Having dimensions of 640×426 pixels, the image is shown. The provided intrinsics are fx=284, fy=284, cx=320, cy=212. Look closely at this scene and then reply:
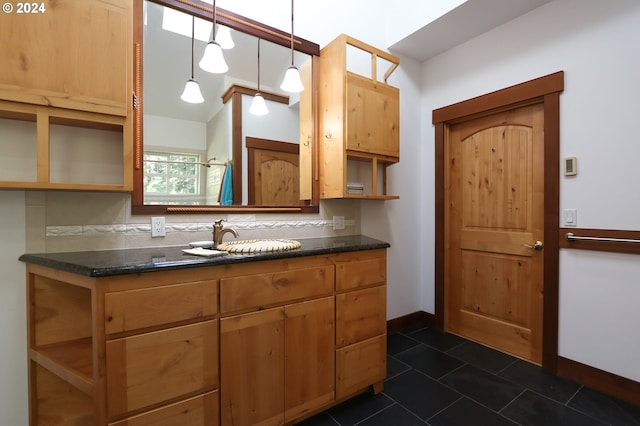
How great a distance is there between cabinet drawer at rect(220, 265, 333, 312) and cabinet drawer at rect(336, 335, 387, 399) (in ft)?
1.41

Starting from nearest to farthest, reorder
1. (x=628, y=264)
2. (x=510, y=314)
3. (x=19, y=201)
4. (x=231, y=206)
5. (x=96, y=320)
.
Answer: (x=96, y=320) < (x=19, y=201) < (x=628, y=264) < (x=231, y=206) < (x=510, y=314)

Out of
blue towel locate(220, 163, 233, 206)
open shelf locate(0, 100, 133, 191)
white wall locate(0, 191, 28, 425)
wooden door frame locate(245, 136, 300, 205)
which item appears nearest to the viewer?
open shelf locate(0, 100, 133, 191)

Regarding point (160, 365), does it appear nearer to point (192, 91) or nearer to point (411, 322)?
point (192, 91)

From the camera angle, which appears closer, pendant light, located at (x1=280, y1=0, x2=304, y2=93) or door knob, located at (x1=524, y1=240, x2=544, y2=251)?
pendant light, located at (x1=280, y1=0, x2=304, y2=93)

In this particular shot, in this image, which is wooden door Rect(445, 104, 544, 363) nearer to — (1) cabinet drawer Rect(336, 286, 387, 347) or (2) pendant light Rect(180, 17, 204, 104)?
(1) cabinet drawer Rect(336, 286, 387, 347)

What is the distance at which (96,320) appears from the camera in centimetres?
105

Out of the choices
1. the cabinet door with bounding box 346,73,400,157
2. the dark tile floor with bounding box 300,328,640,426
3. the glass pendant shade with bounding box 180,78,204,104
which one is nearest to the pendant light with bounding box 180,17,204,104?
the glass pendant shade with bounding box 180,78,204,104

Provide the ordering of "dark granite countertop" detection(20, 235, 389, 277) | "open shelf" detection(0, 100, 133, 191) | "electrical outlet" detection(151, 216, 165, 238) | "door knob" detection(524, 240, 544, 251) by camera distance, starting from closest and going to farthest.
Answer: "dark granite countertop" detection(20, 235, 389, 277)
"open shelf" detection(0, 100, 133, 191)
"electrical outlet" detection(151, 216, 165, 238)
"door knob" detection(524, 240, 544, 251)

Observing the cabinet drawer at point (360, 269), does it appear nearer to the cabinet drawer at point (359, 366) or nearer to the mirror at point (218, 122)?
Result: the cabinet drawer at point (359, 366)

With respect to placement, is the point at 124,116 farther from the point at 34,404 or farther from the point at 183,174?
the point at 34,404

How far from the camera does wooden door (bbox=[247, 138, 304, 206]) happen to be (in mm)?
1976

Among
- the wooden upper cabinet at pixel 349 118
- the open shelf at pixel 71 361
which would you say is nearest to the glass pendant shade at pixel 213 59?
the wooden upper cabinet at pixel 349 118

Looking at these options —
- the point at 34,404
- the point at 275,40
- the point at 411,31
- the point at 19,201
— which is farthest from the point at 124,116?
the point at 411,31

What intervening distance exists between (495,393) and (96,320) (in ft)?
7.30
